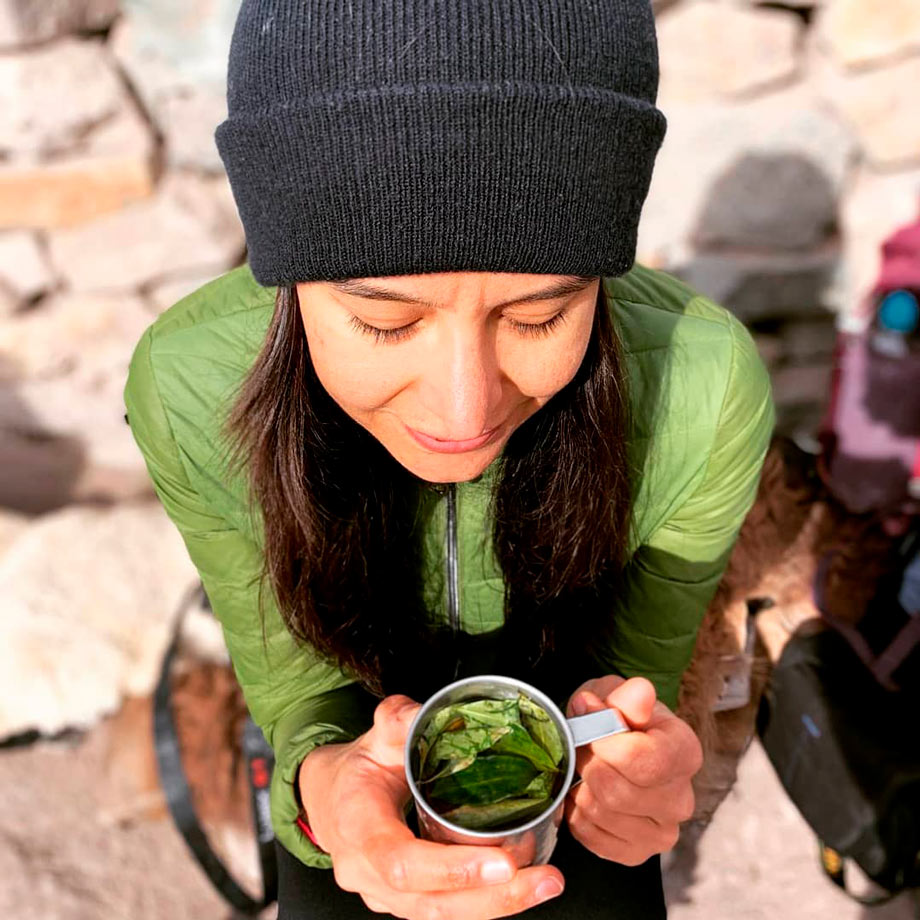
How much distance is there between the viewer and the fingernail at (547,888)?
0.90 metres

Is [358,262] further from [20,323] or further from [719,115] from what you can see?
[20,323]

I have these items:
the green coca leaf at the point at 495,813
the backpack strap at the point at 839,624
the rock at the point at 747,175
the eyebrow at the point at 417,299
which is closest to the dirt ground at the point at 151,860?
the backpack strap at the point at 839,624

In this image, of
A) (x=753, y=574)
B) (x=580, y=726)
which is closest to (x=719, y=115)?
(x=753, y=574)

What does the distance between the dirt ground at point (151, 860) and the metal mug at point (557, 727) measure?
0.87 metres

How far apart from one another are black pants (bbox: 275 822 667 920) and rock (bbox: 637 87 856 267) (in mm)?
1689

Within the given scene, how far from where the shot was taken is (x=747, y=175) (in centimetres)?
243

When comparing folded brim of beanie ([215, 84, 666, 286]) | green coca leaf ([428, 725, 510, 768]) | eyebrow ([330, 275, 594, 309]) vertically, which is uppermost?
folded brim of beanie ([215, 84, 666, 286])

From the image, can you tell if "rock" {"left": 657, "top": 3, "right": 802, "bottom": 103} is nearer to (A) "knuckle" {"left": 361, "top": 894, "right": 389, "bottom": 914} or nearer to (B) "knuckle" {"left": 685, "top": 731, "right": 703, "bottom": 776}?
(B) "knuckle" {"left": 685, "top": 731, "right": 703, "bottom": 776}

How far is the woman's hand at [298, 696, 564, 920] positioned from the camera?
895 millimetres

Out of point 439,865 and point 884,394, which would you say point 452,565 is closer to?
point 439,865

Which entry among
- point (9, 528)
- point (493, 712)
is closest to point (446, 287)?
point (493, 712)

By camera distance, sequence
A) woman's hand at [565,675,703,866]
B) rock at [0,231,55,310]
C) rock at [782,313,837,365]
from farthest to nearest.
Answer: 1. rock at [782,313,837,365]
2. rock at [0,231,55,310]
3. woman's hand at [565,675,703,866]

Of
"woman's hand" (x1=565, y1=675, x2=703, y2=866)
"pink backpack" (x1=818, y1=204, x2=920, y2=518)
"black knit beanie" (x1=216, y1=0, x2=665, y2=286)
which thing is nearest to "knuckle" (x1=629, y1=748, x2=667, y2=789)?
"woman's hand" (x1=565, y1=675, x2=703, y2=866)

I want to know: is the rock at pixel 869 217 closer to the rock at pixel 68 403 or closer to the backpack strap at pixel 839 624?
the backpack strap at pixel 839 624
